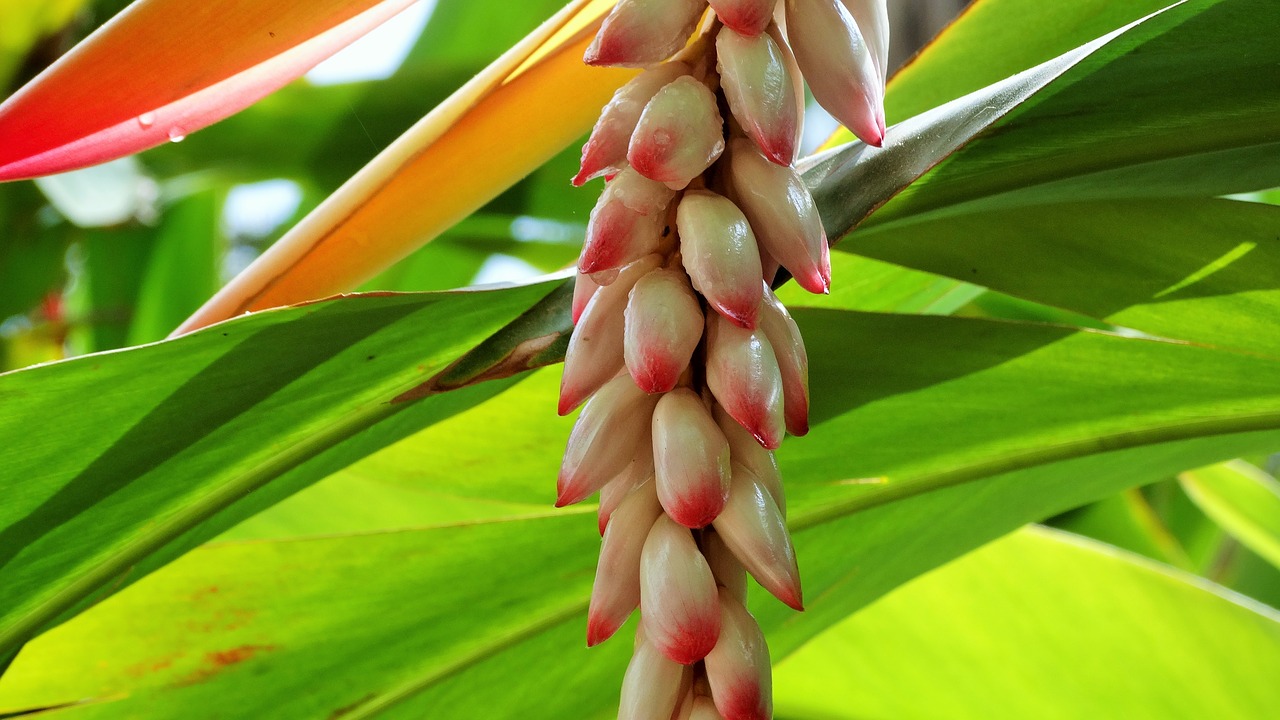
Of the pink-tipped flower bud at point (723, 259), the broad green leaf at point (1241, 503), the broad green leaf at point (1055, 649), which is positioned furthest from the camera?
the broad green leaf at point (1241, 503)

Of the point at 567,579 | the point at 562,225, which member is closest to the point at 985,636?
the point at 567,579

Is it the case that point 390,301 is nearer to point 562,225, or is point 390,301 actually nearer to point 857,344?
point 857,344

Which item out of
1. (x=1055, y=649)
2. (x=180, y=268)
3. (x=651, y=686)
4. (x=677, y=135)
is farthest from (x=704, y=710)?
(x=180, y=268)

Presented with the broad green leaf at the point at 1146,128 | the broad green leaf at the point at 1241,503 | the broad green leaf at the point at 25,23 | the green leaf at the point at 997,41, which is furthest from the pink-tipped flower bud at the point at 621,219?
the broad green leaf at the point at 25,23

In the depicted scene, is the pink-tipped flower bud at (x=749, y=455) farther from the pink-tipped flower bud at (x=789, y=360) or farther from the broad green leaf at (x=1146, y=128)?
the broad green leaf at (x=1146, y=128)

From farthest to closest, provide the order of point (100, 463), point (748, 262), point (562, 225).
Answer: point (562, 225), point (100, 463), point (748, 262)

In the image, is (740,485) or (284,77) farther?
(284,77)

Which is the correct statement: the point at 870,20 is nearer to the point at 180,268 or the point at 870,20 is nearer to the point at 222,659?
the point at 222,659
